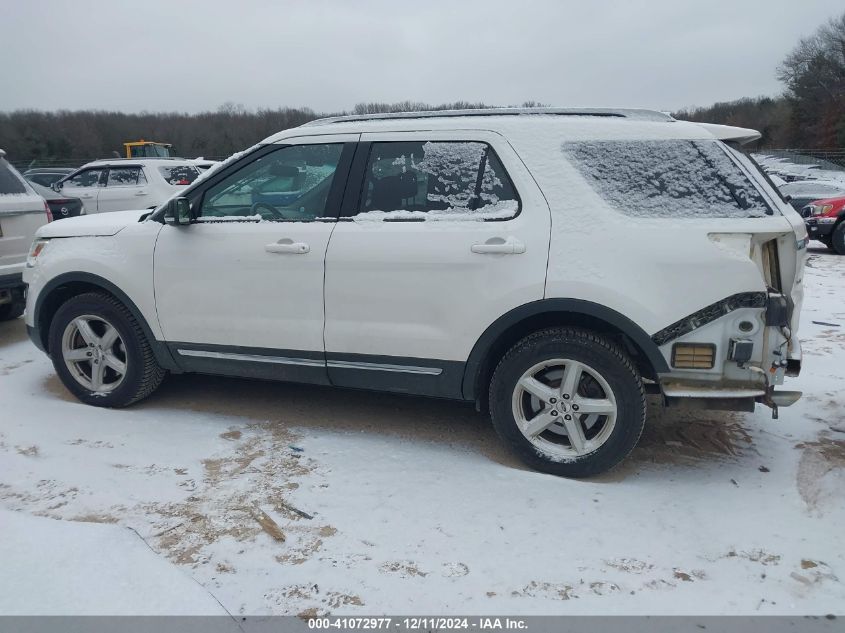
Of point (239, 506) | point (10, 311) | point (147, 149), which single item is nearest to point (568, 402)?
point (239, 506)

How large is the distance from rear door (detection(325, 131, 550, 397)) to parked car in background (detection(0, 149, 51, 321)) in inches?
A: 155

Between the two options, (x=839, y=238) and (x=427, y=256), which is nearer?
(x=427, y=256)

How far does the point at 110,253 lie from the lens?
429cm

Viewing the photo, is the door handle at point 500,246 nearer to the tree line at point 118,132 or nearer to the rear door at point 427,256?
the rear door at point 427,256

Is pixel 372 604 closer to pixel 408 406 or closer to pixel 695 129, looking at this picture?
pixel 408 406

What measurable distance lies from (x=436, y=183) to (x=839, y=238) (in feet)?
36.3

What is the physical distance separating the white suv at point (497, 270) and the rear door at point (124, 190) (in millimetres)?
8807

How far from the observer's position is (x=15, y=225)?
6.17m

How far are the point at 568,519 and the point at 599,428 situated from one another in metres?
0.59

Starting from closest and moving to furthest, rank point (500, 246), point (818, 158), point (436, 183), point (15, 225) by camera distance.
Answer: point (500, 246) → point (436, 183) → point (15, 225) → point (818, 158)

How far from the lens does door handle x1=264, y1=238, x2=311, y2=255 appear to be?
3792 mm

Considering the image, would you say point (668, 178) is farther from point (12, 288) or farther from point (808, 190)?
point (808, 190)

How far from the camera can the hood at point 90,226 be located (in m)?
4.39

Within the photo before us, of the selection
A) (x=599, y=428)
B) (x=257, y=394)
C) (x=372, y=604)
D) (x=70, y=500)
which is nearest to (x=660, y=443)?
(x=599, y=428)
